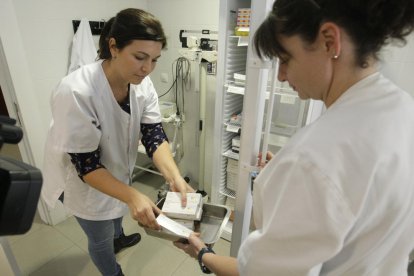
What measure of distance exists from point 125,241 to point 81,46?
147 centimetres

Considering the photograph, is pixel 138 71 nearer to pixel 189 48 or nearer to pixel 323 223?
pixel 323 223

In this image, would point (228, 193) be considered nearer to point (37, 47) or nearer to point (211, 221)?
point (211, 221)

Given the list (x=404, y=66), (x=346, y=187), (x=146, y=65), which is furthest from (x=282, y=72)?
(x=404, y=66)

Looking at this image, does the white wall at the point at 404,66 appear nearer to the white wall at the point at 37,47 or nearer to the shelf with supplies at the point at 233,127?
the shelf with supplies at the point at 233,127

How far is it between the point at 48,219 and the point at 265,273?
6.78ft

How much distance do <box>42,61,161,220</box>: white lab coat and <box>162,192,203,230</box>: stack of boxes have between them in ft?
1.04

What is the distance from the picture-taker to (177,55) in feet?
7.56

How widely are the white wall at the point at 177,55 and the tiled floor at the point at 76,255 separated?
0.77m

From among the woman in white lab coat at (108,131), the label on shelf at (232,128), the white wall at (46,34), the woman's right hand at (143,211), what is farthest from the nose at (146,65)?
the white wall at (46,34)

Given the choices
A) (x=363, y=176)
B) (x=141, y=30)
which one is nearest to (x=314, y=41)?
(x=363, y=176)

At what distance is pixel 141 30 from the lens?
91 centimetres

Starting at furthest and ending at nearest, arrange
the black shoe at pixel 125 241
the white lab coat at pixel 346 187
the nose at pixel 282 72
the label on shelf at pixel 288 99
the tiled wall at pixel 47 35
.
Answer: the black shoe at pixel 125 241 → the tiled wall at pixel 47 35 → the label on shelf at pixel 288 99 → the nose at pixel 282 72 → the white lab coat at pixel 346 187

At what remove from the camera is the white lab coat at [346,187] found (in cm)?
39

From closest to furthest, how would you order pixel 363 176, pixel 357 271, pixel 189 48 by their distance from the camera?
pixel 363 176 → pixel 357 271 → pixel 189 48
